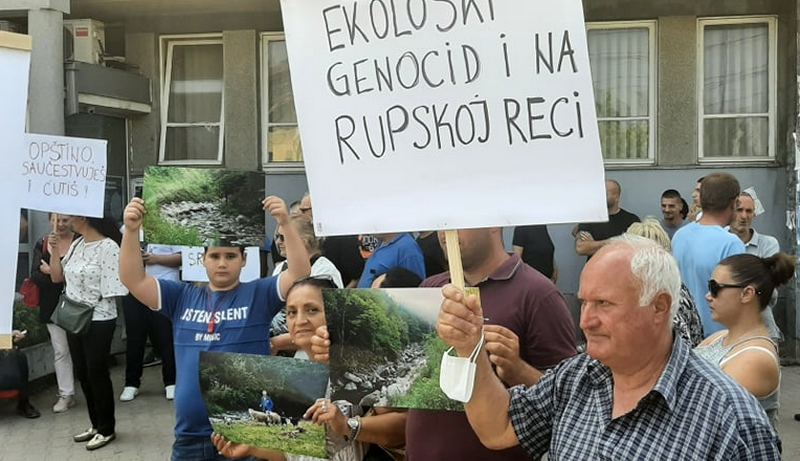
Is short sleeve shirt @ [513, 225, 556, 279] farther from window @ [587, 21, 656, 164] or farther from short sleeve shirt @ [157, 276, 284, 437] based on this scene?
short sleeve shirt @ [157, 276, 284, 437]

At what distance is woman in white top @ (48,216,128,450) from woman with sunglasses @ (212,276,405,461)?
134 inches

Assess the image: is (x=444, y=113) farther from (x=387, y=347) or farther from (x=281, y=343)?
(x=281, y=343)

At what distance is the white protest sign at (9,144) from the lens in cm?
329

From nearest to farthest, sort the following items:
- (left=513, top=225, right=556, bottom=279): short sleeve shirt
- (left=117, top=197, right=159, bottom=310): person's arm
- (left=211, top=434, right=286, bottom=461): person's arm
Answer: (left=211, top=434, right=286, bottom=461): person's arm < (left=117, top=197, right=159, bottom=310): person's arm < (left=513, top=225, right=556, bottom=279): short sleeve shirt

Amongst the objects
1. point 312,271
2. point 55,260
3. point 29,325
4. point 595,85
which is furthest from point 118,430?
point 595,85

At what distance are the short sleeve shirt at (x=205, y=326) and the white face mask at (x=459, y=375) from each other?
1477 millimetres

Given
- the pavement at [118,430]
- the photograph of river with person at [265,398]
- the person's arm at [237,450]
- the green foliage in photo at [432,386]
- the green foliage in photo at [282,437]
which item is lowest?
the pavement at [118,430]

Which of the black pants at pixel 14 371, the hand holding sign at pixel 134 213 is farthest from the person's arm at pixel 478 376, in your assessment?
the black pants at pixel 14 371

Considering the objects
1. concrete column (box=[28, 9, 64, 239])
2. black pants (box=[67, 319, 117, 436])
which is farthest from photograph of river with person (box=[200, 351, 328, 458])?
concrete column (box=[28, 9, 64, 239])

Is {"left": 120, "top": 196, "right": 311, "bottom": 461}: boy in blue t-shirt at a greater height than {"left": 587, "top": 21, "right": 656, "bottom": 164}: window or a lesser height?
lesser

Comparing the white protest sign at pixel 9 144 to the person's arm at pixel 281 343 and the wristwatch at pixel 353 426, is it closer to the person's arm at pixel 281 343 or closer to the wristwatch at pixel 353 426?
the person's arm at pixel 281 343

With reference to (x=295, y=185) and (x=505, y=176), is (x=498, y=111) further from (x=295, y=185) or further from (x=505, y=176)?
(x=295, y=185)

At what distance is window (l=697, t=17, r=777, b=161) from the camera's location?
32.1ft

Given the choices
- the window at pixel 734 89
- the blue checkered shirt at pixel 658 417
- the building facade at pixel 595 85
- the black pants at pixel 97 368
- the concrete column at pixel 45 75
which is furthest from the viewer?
the window at pixel 734 89
